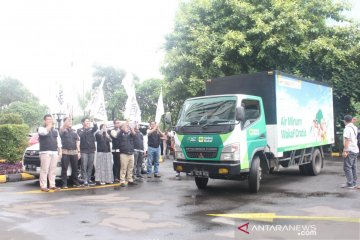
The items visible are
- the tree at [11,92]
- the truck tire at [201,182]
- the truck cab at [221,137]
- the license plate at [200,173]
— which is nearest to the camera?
the truck cab at [221,137]

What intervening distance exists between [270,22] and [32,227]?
14.2 meters

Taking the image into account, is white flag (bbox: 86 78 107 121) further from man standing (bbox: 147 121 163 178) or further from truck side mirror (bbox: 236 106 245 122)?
truck side mirror (bbox: 236 106 245 122)

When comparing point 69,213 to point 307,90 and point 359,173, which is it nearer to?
point 307,90

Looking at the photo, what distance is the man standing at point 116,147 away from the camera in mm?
10750

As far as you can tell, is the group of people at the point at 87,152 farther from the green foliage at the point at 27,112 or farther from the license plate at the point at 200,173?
the green foliage at the point at 27,112

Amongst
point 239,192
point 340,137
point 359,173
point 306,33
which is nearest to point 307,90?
point 359,173

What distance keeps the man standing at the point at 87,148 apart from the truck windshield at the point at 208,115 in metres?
2.65

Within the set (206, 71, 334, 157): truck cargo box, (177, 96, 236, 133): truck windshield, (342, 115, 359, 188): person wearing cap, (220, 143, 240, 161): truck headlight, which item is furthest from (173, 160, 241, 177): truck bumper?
(342, 115, 359, 188): person wearing cap

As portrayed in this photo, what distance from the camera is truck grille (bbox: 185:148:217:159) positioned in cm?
870

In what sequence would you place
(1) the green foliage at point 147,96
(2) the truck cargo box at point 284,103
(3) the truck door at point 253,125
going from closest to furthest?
(3) the truck door at point 253,125, (2) the truck cargo box at point 284,103, (1) the green foliage at point 147,96

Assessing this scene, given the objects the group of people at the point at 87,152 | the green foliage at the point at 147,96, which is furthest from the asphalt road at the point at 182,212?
the green foliage at the point at 147,96

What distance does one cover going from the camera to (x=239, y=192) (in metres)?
9.30

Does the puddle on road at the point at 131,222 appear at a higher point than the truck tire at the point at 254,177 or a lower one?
lower

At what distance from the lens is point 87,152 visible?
34.1 ft
